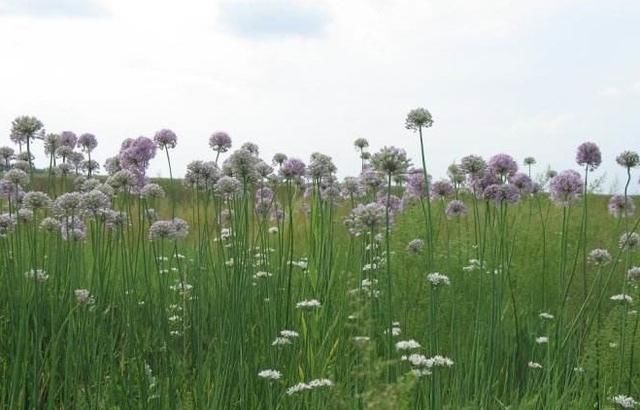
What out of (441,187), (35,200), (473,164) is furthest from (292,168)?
(35,200)

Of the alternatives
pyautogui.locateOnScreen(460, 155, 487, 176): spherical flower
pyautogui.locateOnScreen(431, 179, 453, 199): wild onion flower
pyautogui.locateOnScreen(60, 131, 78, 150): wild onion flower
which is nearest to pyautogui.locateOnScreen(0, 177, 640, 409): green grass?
pyautogui.locateOnScreen(460, 155, 487, 176): spherical flower

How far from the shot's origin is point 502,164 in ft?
13.8

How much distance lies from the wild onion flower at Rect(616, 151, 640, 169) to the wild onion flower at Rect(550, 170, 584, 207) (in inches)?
10.0

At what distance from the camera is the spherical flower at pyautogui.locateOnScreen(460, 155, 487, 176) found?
4035mm

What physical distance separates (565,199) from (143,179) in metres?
2.13

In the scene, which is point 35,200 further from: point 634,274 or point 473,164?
point 634,274

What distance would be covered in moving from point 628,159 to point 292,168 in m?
1.73

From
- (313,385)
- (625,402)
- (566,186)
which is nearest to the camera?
(313,385)

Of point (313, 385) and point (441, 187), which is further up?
point (441, 187)

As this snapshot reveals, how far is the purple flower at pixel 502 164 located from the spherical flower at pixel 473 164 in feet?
0.54

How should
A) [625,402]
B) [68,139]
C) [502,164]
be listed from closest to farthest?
[625,402]
[502,164]
[68,139]

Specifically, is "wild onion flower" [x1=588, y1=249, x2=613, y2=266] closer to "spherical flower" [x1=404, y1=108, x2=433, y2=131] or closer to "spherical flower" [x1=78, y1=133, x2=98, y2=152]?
"spherical flower" [x1=404, y1=108, x2=433, y2=131]

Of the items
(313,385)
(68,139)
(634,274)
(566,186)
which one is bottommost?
(313,385)

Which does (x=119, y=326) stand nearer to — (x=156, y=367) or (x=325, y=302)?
(x=156, y=367)
